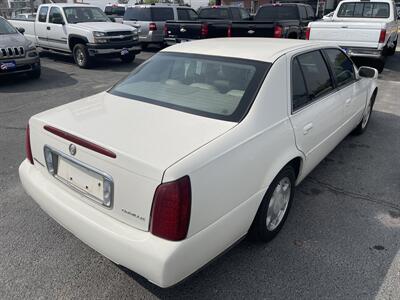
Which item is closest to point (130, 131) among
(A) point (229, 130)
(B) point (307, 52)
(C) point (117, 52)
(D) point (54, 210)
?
(A) point (229, 130)

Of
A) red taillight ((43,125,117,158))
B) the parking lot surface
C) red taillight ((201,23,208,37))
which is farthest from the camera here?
red taillight ((201,23,208,37))

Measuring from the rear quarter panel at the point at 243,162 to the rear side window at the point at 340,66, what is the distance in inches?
49.5

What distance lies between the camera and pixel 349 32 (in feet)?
29.6

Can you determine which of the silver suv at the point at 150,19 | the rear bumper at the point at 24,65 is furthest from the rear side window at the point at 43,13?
the rear bumper at the point at 24,65

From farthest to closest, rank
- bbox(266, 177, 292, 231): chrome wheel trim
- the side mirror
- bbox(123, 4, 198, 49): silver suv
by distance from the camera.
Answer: bbox(123, 4, 198, 49): silver suv, the side mirror, bbox(266, 177, 292, 231): chrome wheel trim

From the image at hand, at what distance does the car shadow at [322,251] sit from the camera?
2.45m

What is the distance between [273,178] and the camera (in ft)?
8.36

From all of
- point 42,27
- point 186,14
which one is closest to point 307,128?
point 42,27

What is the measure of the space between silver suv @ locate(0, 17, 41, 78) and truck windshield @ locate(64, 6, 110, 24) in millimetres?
2404

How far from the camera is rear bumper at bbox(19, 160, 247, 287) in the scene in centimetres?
190

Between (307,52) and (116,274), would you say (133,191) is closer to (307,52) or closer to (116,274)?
(116,274)

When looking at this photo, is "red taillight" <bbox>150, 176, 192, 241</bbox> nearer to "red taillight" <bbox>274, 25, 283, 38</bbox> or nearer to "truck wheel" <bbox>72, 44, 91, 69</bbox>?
"red taillight" <bbox>274, 25, 283, 38</bbox>

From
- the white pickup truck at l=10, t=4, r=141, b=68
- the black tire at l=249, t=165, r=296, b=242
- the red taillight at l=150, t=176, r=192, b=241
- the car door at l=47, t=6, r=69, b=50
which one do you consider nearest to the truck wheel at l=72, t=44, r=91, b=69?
the white pickup truck at l=10, t=4, r=141, b=68

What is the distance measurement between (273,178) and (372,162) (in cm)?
254
